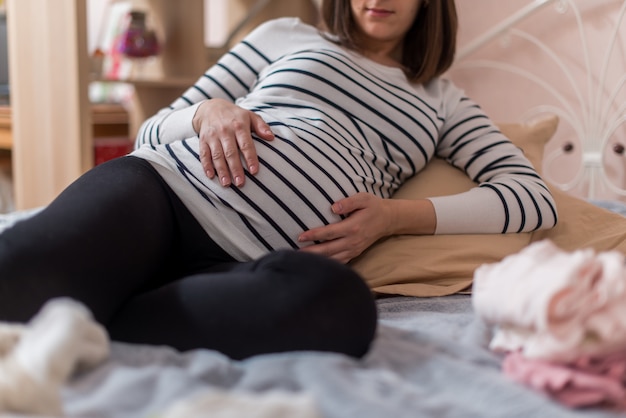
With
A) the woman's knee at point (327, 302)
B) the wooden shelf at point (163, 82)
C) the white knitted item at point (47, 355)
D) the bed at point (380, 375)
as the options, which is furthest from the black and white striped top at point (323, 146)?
the wooden shelf at point (163, 82)

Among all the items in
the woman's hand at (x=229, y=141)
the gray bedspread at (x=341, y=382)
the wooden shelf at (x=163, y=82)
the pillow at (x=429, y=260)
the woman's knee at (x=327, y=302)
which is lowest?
the pillow at (x=429, y=260)

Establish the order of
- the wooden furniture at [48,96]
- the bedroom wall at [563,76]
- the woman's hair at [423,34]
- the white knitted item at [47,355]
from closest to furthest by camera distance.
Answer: the white knitted item at [47,355] < the woman's hair at [423,34] < the bedroom wall at [563,76] < the wooden furniture at [48,96]

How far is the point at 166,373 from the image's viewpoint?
0.72m

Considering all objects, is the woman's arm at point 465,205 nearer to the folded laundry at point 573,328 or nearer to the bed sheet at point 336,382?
the bed sheet at point 336,382

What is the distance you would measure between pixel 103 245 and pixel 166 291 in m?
0.10

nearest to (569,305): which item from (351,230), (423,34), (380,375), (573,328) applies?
(573,328)

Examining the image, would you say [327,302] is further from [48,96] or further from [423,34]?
[48,96]

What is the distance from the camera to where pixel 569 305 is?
29.6 inches

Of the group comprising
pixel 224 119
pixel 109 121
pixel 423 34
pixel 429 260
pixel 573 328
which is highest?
pixel 423 34

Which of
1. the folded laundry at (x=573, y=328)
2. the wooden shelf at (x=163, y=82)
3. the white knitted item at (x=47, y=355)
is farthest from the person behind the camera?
the wooden shelf at (x=163, y=82)

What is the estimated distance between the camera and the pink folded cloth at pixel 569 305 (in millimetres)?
750

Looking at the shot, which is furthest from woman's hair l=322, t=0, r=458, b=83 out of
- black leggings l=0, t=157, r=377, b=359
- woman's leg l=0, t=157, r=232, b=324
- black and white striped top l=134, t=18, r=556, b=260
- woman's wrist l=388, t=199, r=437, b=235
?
black leggings l=0, t=157, r=377, b=359

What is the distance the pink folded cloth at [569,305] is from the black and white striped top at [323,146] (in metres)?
0.42

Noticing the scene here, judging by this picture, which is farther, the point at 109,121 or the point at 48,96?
the point at 109,121
